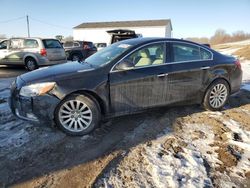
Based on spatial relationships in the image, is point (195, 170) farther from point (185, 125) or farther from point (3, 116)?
point (3, 116)

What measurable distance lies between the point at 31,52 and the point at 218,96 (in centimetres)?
929

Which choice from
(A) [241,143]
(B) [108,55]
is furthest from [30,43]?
(A) [241,143]

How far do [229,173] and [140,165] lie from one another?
3.72ft

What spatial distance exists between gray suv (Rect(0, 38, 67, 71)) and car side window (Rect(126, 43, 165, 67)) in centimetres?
835

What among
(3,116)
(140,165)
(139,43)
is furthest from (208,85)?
(3,116)

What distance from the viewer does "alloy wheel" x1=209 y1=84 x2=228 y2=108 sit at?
5.68 meters

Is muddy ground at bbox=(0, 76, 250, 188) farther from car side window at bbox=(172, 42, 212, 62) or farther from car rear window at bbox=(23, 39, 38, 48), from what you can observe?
car rear window at bbox=(23, 39, 38, 48)

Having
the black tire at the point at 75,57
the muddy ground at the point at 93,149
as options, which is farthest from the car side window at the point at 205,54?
the black tire at the point at 75,57

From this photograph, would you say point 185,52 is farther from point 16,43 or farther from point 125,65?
point 16,43

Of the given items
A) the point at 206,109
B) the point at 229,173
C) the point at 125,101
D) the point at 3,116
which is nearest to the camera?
the point at 229,173

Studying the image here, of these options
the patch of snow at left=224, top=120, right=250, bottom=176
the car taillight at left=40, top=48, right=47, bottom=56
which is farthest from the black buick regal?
the car taillight at left=40, top=48, right=47, bottom=56

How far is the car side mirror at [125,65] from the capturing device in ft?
15.2

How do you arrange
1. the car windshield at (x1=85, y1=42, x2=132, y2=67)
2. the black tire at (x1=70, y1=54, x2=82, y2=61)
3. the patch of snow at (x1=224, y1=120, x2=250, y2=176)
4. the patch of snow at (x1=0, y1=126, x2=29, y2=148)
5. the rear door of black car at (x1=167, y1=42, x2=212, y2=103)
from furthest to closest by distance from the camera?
the black tire at (x1=70, y1=54, x2=82, y2=61) < the rear door of black car at (x1=167, y1=42, x2=212, y2=103) < the car windshield at (x1=85, y1=42, x2=132, y2=67) < the patch of snow at (x1=0, y1=126, x2=29, y2=148) < the patch of snow at (x1=224, y1=120, x2=250, y2=176)

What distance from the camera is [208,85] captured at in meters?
5.58
